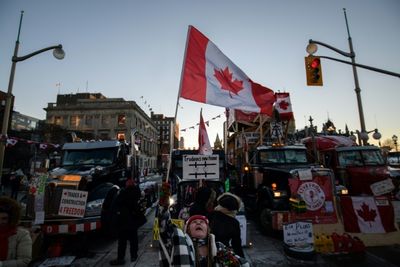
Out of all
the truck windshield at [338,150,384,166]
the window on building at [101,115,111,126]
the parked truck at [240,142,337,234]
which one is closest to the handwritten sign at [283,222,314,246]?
the parked truck at [240,142,337,234]

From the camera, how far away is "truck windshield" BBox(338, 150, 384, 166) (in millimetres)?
11578

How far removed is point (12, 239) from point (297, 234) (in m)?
5.75

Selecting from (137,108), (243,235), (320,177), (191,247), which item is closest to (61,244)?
(243,235)

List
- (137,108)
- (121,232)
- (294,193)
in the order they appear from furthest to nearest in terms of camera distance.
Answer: (137,108) < (294,193) < (121,232)

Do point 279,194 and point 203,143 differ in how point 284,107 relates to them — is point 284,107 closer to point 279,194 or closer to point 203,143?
point 279,194

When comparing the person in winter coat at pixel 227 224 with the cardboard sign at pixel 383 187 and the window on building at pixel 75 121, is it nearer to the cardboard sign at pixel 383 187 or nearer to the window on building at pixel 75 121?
the cardboard sign at pixel 383 187

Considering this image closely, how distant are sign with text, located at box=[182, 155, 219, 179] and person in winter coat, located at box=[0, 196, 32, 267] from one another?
340cm

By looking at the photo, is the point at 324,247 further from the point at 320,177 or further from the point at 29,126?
the point at 29,126

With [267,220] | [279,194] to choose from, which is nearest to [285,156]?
[279,194]

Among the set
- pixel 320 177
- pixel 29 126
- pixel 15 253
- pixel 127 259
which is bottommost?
pixel 127 259

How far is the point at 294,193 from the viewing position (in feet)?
24.7

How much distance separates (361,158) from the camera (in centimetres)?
1177

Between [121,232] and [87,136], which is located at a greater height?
[87,136]

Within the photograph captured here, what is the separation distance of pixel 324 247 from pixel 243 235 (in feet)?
6.97
